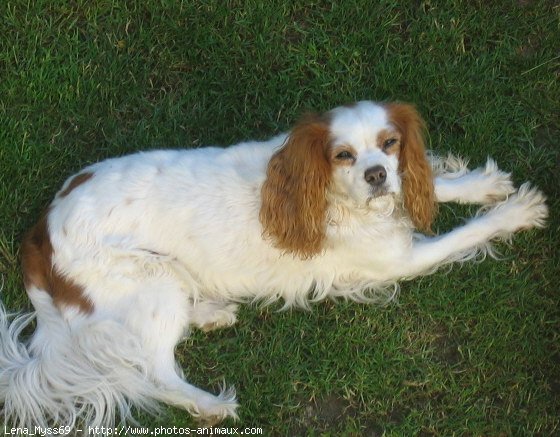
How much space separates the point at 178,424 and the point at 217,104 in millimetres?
1924

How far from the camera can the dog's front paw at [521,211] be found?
426 centimetres

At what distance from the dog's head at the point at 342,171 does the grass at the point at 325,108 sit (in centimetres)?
69

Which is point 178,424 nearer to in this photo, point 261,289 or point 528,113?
point 261,289

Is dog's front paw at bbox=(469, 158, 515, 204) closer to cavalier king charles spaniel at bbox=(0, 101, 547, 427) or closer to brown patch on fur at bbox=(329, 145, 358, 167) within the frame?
cavalier king charles spaniel at bbox=(0, 101, 547, 427)

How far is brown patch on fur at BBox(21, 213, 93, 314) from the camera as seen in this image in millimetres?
3809

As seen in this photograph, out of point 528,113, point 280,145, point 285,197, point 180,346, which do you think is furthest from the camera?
point 528,113

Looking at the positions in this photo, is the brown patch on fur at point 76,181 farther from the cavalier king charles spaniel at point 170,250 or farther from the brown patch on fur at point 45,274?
the brown patch on fur at point 45,274

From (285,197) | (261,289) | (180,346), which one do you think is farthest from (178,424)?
(285,197)

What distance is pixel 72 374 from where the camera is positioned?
384cm

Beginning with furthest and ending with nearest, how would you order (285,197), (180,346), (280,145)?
(180,346)
(280,145)
(285,197)

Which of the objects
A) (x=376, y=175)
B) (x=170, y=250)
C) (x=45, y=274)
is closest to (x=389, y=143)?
(x=376, y=175)

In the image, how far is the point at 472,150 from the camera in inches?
179

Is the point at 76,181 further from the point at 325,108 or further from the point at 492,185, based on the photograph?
the point at 492,185

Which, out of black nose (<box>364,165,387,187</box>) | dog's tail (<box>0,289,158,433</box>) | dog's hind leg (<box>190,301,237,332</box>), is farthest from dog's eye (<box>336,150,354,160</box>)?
dog's tail (<box>0,289,158,433</box>)
